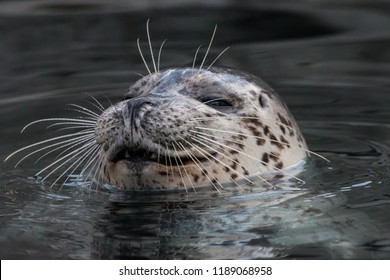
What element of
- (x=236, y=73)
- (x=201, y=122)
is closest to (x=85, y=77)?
(x=236, y=73)

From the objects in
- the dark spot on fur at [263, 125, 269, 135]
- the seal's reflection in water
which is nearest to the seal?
the dark spot on fur at [263, 125, 269, 135]

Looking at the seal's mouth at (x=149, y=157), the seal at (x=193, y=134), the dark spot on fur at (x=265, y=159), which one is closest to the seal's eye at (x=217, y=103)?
the seal at (x=193, y=134)

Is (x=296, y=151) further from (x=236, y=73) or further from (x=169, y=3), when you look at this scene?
(x=169, y=3)

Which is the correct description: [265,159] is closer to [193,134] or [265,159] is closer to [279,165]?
[279,165]

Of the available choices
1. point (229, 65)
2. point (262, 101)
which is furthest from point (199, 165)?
point (229, 65)

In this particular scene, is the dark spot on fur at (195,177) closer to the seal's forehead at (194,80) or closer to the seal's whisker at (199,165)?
the seal's whisker at (199,165)

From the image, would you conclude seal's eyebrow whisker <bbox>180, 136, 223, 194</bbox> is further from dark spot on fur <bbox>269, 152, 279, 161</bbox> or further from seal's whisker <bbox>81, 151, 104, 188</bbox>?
seal's whisker <bbox>81, 151, 104, 188</bbox>

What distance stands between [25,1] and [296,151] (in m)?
5.75

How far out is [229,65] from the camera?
10.1 meters

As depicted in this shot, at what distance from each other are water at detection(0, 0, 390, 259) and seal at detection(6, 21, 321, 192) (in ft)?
0.46

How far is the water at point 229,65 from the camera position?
568cm

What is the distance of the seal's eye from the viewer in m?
6.58

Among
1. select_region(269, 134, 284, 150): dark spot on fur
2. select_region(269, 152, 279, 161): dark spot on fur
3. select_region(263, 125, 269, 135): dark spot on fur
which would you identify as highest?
select_region(263, 125, 269, 135): dark spot on fur

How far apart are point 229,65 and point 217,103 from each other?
3.49 meters
